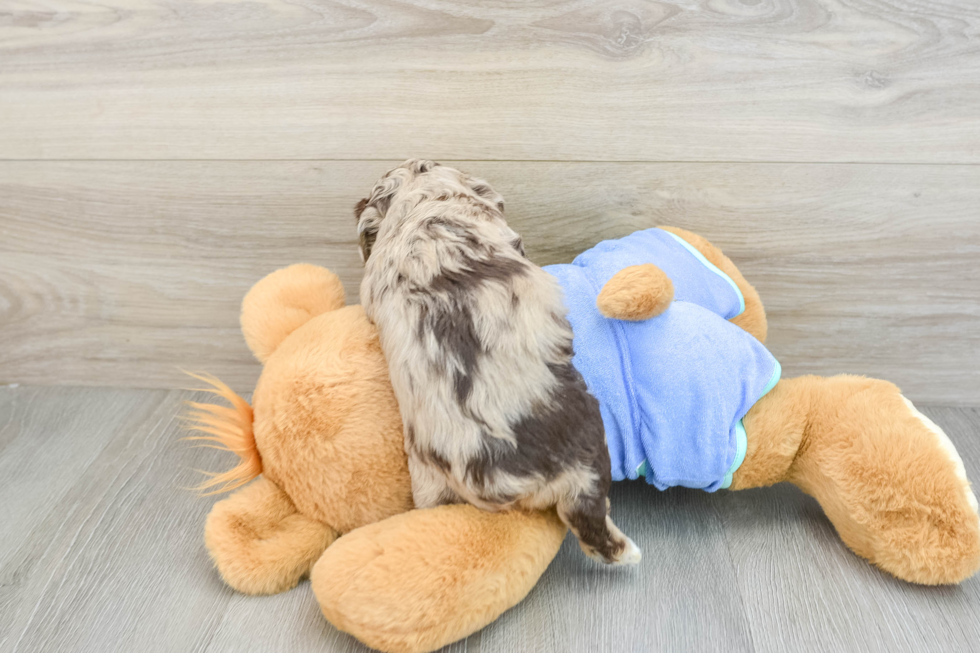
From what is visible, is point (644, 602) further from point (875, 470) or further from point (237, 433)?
point (237, 433)

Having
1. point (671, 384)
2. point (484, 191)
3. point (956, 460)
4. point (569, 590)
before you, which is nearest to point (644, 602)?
point (569, 590)

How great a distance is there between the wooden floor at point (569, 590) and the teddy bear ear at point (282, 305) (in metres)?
0.23

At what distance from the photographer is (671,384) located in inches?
25.4

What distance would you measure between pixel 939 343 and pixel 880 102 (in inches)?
13.8

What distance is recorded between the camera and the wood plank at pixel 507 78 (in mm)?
771

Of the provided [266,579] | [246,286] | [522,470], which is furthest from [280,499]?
[246,286]

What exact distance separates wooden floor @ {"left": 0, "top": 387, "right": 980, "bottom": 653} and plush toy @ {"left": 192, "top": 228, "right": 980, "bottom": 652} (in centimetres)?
4

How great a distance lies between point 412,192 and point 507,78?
239 millimetres

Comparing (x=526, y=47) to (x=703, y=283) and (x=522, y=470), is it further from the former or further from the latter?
(x=522, y=470)

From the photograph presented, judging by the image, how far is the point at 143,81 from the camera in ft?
2.83

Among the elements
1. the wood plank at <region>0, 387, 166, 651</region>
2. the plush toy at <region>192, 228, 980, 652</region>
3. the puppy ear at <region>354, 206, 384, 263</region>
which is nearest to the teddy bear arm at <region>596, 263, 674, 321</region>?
the plush toy at <region>192, 228, 980, 652</region>

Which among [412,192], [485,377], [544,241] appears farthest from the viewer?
[544,241]

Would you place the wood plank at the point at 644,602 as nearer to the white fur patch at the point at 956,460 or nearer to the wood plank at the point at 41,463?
the white fur patch at the point at 956,460

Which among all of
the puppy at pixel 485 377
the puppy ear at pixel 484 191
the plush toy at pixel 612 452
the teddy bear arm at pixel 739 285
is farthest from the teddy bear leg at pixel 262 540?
the teddy bear arm at pixel 739 285
